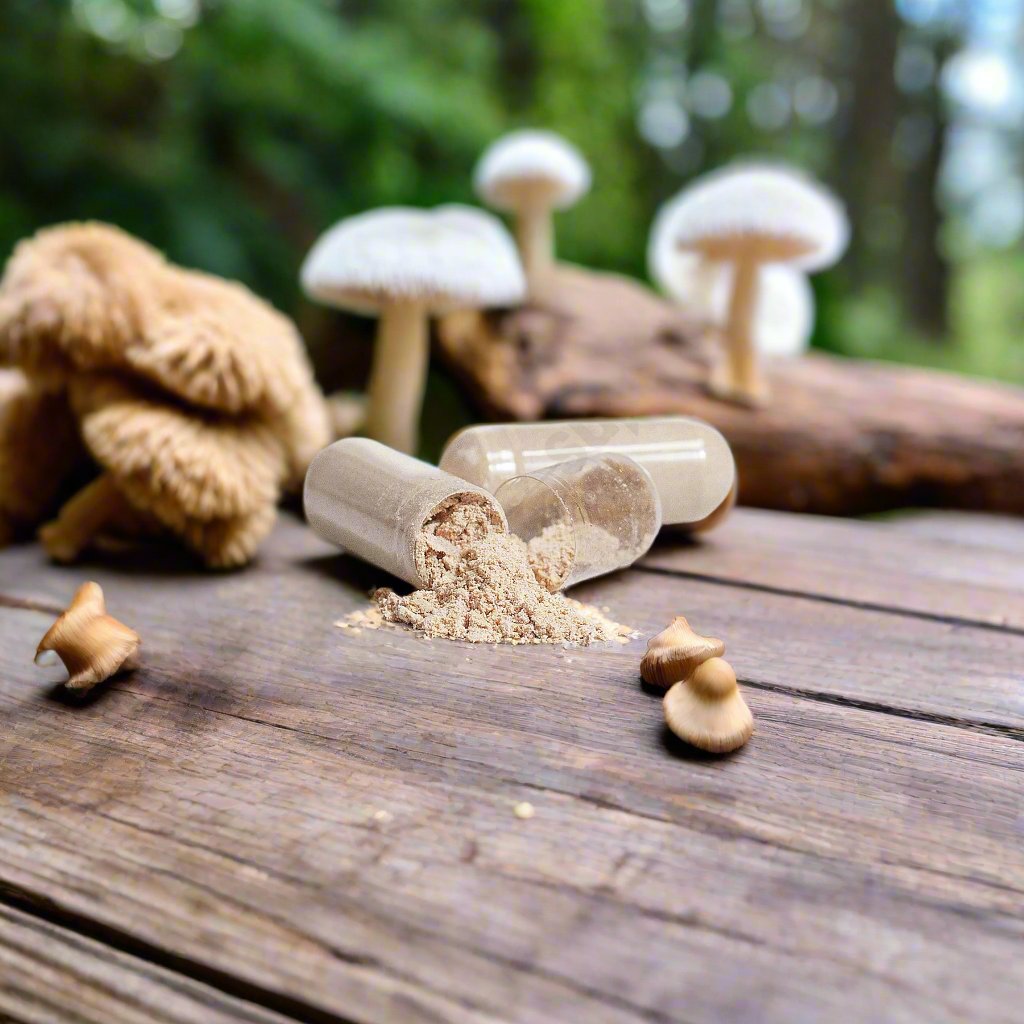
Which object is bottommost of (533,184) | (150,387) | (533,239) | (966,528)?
(966,528)

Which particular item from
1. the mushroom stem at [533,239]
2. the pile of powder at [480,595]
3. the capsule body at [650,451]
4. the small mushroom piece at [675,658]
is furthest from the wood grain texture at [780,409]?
the small mushroom piece at [675,658]

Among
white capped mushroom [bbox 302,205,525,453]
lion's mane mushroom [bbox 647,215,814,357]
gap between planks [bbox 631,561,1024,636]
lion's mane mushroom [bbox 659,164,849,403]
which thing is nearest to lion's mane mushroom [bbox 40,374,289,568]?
white capped mushroom [bbox 302,205,525,453]

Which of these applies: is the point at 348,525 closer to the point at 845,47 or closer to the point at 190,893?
the point at 190,893

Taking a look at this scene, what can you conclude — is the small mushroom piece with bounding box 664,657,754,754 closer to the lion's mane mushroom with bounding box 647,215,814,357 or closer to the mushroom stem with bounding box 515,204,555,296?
→ the mushroom stem with bounding box 515,204,555,296

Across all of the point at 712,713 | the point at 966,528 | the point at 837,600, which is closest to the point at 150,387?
the point at 712,713

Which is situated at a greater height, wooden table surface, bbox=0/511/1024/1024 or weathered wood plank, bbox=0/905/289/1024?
wooden table surface, bbox=0/511/1024/1024

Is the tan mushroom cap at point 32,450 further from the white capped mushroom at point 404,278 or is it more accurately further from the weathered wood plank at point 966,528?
the weathered wood plank at point 966,528

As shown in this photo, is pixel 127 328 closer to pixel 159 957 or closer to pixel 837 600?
pixel 159 957
